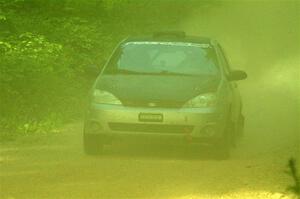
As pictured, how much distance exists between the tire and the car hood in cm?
64

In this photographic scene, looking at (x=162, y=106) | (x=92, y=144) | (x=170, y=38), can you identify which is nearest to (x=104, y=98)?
(x=92, y=144)

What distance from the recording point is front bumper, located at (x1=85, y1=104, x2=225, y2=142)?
44.9 feet

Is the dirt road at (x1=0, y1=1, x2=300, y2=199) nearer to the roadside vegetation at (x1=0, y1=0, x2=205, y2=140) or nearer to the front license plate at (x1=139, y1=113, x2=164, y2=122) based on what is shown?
the front license plate at (x1=139, y1=113, x2=164, y2=122)

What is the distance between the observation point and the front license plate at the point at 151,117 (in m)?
13.7

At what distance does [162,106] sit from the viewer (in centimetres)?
1377

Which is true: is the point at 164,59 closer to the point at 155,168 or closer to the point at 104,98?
the point at 104,98

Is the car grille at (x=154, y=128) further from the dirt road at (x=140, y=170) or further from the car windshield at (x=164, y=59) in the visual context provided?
the car windshield at (x=164, y=59)

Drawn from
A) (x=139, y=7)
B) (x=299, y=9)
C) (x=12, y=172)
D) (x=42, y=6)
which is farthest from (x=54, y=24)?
(x=299, y=9)

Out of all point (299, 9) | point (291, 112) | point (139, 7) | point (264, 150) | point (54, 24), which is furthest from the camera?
point (299, 9)

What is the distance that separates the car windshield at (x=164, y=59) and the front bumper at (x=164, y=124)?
3.65ft

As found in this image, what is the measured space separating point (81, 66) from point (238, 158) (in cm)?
936

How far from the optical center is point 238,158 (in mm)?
14180

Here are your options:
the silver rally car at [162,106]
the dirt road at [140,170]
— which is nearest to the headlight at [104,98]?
the silver rally car at [162,106]

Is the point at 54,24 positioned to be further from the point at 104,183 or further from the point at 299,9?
the point at 299,9
